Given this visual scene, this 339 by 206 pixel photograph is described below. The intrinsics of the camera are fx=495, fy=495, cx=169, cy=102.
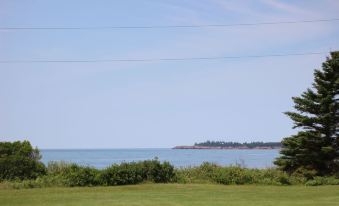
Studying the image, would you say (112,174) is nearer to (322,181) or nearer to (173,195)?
(173,195)

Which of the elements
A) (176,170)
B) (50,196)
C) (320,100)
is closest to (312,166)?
(320,100)

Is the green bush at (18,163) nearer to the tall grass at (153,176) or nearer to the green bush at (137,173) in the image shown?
the tall grass at (153,176)

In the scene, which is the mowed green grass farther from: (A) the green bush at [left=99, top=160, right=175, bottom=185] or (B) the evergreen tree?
(B) the evergreen tree

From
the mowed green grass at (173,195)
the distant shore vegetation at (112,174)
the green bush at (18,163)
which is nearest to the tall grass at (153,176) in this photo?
the distant shore vegetation at (112,174)

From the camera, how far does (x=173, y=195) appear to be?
1670 cm

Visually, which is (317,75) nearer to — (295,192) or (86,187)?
(295,192)

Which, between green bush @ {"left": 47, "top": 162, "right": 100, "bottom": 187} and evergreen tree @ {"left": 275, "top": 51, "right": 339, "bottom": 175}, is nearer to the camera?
green bush @ {"left": 47, "top": 162, "right": 100, "bottom": 187}

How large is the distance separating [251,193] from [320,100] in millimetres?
9131

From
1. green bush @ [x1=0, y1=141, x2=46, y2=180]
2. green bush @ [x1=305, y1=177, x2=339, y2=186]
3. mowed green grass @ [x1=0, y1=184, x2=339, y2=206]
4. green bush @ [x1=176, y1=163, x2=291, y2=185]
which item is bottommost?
mowed green grass @ [x1=0, y1=184, x2=339, y2=206]

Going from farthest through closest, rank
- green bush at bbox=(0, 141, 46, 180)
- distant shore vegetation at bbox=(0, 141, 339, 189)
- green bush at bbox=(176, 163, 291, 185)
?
1. green bush at bbox=(176, 163, 291, 185)
2. green bush at bbox=(0, 141, 46, 180)
3. distant shore vegetation at bbox=(0, 141, 339, 189)

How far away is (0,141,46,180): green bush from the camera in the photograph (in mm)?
20906

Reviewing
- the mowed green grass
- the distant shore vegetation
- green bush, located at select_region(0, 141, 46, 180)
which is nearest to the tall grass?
the distant shore vegetation

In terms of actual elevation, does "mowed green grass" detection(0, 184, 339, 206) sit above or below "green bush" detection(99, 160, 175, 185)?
below

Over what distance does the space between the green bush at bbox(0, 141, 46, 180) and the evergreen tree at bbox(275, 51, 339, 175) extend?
11.7 m
